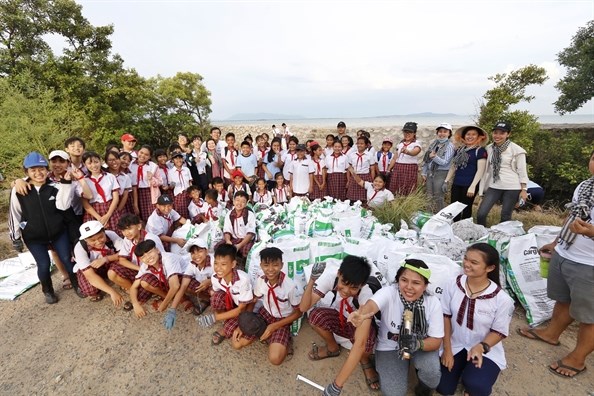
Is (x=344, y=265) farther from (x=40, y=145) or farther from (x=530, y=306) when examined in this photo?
(x=40, y=145)

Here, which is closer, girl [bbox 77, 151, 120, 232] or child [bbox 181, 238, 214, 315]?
child [bbox 181, 238, 214, 315]

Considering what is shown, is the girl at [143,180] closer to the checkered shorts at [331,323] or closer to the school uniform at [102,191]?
the school uniform at [102,191]

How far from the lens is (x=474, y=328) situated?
6.14ft

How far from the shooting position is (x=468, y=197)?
3.83m

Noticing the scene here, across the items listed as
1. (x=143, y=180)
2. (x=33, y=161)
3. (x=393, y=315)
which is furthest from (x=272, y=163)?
(x=393, y=315)

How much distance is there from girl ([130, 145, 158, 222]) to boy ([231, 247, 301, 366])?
2.70m

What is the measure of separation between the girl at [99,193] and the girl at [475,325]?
3.67 metres

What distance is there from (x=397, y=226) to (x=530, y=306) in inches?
62.4

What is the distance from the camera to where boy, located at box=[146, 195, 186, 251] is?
349 cm

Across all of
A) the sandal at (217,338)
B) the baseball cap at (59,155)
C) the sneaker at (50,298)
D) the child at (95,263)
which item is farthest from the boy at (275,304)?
the baseball cap at (59,155)

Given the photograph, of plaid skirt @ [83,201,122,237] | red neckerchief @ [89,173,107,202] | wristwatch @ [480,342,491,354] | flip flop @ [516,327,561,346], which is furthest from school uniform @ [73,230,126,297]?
flip flop @ [516,327,561,346]

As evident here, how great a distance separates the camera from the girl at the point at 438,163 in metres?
4.06

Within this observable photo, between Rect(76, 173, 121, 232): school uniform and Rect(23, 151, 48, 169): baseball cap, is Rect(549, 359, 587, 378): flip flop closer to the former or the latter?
Rect(76, 173, 121, 232): school uniform

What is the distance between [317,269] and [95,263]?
2.26 metres
